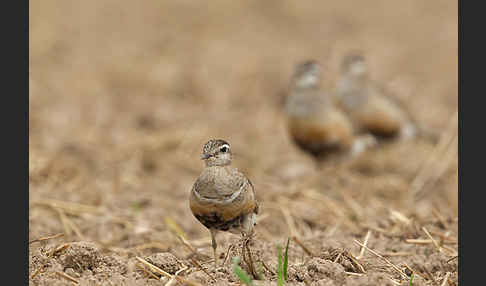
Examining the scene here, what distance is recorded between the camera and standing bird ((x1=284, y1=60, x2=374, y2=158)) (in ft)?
25.2

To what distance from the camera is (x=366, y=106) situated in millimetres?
8492

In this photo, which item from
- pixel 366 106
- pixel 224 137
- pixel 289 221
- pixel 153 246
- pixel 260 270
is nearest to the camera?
pixel 260 270

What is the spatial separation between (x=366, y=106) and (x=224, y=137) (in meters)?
1.83

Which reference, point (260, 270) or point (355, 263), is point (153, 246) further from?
point (355, 263)

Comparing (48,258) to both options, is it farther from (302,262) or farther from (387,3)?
(387,3)

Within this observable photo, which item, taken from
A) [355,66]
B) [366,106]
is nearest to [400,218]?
[366,106]

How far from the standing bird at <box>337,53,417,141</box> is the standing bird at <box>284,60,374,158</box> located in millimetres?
655

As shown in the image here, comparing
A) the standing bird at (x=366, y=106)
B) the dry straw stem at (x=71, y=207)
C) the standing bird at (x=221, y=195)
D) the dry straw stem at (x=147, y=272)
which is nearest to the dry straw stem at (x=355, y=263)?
the standing bird at (x=221, y=195)

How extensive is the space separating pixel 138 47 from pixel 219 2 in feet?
7.42

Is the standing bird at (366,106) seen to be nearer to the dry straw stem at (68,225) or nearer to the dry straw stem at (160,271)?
the dry straw stem at (68,225)

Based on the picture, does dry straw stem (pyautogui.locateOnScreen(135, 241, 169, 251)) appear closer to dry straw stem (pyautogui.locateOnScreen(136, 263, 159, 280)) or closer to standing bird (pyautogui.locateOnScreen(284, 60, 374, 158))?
dry straw stem (pyautogui.locateOnScreen(136, 263, 159, 280))

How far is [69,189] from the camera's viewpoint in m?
6.44

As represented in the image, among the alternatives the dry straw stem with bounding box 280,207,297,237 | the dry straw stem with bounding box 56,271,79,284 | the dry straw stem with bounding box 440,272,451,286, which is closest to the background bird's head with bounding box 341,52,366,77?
the dry straw stem with bounding box 280,207,297,237

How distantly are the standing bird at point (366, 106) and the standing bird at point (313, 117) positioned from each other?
2.15 ft
